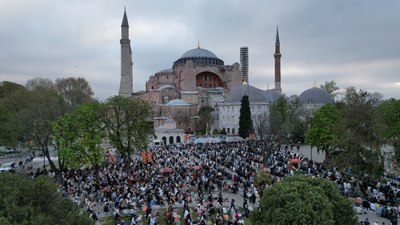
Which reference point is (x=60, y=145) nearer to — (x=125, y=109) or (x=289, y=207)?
(x=125, y=109)

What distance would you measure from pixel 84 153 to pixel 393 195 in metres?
18.2

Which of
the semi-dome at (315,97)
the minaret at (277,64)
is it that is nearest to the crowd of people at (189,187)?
the semi-dome at (315,97)

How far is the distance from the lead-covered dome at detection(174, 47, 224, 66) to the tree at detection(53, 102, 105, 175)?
56629 millimetres

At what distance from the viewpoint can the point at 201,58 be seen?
82125 mm

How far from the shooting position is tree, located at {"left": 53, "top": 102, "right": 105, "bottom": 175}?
927 inches

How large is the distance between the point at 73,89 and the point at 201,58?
29605mm

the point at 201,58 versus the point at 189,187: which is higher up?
the point at 201,58

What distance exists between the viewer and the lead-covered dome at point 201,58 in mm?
81938

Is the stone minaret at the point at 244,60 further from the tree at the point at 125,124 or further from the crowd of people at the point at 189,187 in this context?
the tree at the point at 125,124

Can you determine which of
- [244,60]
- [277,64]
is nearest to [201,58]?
[244,60]

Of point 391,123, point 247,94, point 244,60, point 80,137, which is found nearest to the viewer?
point 80,137

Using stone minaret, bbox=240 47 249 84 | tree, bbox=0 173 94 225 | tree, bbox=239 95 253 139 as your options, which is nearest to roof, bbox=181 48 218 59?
stone minaret, bbox=240 47 249 84

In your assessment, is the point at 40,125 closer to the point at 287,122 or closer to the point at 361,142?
the point at 361,142

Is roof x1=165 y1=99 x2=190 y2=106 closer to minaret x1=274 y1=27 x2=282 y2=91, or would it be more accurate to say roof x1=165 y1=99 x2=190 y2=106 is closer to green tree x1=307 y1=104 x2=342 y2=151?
minaret x1=274 y1=27 x2=282 y2=91
